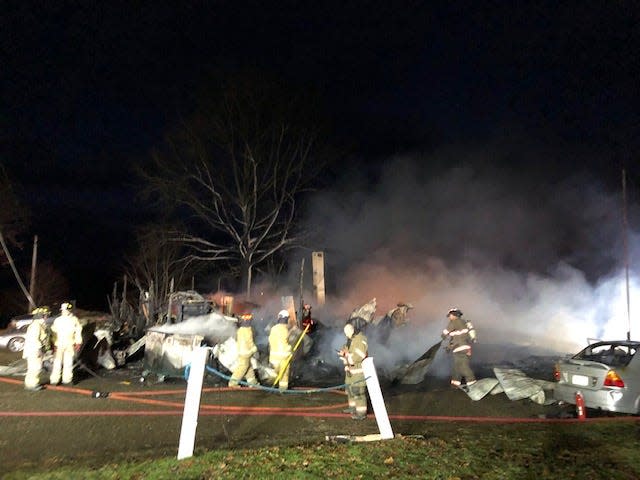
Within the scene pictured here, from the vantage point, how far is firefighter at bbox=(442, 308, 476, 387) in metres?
10.4

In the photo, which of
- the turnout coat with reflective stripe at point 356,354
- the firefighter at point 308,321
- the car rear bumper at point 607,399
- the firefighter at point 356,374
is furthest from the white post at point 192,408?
the firefighter at point 308,321

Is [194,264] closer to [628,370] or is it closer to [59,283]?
[59,283]

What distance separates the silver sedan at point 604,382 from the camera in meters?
7.81

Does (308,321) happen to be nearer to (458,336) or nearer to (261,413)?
(458,336)

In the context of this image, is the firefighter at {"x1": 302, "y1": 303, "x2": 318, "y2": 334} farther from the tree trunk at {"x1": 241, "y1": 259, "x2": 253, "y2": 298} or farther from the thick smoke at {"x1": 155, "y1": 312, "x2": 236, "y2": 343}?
the tree trunk at {"x1": 241, "y1": 259, "x2": 253, "y2": 298}

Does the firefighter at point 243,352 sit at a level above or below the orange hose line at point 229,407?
above

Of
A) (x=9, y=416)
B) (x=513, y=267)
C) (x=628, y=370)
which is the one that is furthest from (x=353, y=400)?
(x=513, y=267)

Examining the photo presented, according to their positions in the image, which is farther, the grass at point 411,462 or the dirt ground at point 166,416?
the dirt ground at point 166,416

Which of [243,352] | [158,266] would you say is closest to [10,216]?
[158,266]

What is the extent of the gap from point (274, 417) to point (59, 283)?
41.3 m

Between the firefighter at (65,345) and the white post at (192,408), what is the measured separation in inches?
223

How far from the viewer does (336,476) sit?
4.88 meters

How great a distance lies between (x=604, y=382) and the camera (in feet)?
26.1

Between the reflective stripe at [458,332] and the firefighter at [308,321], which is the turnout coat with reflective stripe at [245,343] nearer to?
the reflective stripe at [458,332]
